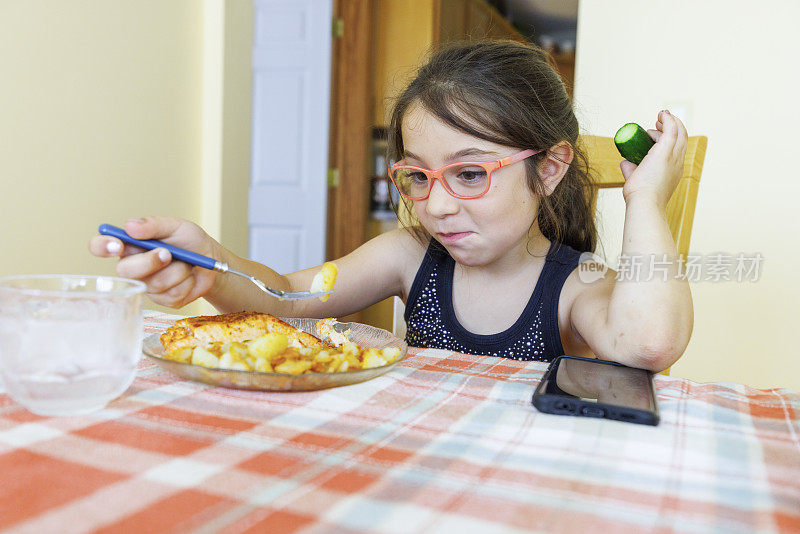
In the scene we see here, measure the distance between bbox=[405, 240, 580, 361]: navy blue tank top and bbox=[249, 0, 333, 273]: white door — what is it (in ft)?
6.31

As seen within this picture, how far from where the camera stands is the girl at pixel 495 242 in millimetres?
882

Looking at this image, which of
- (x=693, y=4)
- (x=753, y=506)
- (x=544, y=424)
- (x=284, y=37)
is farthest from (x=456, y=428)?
(x=284, y=37)

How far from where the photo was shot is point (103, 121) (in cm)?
235

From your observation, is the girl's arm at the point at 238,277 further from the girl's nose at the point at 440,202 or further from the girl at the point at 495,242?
the girl's nose at the point at 440,202

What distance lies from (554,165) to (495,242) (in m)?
0.19

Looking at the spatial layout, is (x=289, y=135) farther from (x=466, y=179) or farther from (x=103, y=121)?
(x=466, y=179)

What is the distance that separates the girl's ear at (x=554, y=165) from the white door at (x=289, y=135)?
2128mm

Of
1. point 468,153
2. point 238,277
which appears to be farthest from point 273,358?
point 468,153

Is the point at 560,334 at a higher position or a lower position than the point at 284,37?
lower

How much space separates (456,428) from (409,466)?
3.7 inches

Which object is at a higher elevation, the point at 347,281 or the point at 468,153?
the point at 468,153

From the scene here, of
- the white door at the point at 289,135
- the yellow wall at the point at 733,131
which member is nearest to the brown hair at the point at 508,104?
the yellow wall at the point at 733,131

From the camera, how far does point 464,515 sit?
36 centimetres

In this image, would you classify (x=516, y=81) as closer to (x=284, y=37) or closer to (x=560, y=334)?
(x=560, y=334)
